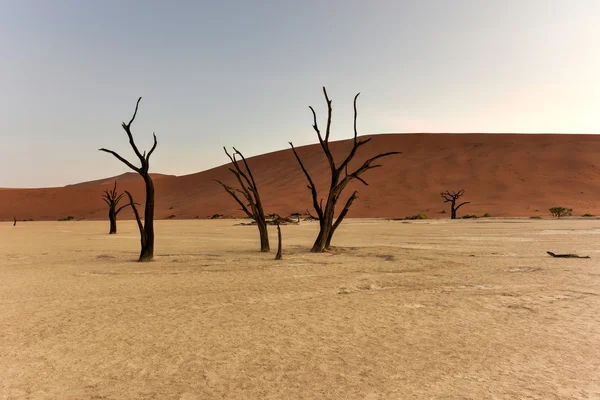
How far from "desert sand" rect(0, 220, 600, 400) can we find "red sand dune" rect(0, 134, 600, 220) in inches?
1517

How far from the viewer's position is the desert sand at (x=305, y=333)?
11.6 feet

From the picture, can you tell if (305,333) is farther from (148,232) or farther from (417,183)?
(417,183)

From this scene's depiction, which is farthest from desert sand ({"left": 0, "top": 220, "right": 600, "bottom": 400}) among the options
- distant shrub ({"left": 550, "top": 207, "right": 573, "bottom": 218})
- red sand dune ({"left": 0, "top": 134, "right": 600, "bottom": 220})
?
red sand dune ({"left": 0, "top": 134, "right": 600, "bottom": 220})

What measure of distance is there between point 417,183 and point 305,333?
184 feet

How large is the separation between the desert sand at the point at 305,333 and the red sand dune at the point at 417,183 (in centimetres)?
3853

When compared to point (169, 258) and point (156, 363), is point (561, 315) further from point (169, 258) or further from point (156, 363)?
point (169, 258)

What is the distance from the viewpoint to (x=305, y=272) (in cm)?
951

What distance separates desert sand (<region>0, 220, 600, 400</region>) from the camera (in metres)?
3.53

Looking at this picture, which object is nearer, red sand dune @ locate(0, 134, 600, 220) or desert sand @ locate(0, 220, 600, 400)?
desert sand @ locate(0, 220, 600, 400)

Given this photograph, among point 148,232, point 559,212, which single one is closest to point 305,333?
point 148,232

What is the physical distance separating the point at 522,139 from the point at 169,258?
73105 millimetres

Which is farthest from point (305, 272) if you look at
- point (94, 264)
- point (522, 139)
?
point (522, 139)

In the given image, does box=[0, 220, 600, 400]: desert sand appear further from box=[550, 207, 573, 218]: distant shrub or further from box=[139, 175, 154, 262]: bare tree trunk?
box=[550, 207, 573, 218]: distant shrub

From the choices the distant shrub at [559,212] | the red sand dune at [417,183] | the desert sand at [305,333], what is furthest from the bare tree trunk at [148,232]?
the red sand dune at [417,183]
